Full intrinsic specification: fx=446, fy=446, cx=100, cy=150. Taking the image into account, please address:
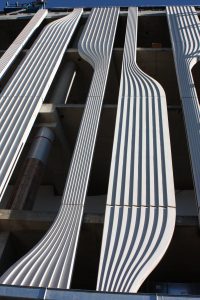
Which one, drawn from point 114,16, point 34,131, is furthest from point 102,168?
point 114,16

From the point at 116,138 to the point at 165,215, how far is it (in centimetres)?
304

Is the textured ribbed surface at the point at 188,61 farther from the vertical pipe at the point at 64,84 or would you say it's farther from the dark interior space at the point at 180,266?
the vertical pipe at the point at 64,84

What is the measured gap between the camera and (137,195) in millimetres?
9094

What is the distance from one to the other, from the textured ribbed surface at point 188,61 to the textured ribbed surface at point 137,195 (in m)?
0.62

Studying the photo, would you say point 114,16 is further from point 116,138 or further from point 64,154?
point 116,138

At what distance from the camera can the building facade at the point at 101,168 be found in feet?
25.7

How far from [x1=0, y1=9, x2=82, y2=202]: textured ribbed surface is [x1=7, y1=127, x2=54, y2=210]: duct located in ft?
1.59

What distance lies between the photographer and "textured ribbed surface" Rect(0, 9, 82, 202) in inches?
444

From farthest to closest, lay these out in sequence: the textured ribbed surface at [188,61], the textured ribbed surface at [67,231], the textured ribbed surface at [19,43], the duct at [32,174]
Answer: the textured ribbed surface at [19,43], the textured ribbed surface at [188,61], the duct at [32,174], the textured ribbed surface at [67,231]

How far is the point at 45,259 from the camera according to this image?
7.92m

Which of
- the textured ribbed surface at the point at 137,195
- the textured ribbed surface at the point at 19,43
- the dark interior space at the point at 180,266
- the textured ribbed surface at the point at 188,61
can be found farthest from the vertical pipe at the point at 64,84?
the dark interior space at the point at 180,266

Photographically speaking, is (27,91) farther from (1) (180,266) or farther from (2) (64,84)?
(1) (180,266)

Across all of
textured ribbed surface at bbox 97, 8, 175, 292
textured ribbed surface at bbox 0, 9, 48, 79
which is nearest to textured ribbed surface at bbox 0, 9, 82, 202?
textured ribbed surface at bbox 0, 9, 48, 79

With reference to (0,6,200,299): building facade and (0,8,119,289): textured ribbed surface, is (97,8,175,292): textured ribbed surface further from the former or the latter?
(0,8,119,289): textured ribbed surface
